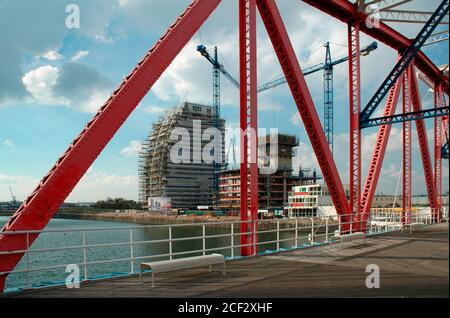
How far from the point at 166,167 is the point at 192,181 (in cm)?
995

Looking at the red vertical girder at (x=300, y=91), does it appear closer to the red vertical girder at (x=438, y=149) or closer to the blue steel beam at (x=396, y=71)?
the blue steel beam at (x=396, y=71)

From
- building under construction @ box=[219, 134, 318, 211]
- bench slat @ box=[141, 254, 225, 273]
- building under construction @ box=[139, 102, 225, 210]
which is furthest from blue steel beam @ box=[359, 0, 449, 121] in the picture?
building under construction @ box=[139, 102, 225, 210]

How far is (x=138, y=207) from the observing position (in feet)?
509

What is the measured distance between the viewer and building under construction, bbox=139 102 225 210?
12462 cm

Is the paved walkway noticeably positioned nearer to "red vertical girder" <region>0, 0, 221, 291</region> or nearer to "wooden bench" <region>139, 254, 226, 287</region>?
"wooden bench" <region>139, 254, 226, 287</region>

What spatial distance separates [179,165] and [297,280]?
4751 inches

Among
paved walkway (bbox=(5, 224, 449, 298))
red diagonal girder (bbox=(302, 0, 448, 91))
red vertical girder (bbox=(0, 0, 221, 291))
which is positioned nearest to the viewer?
paved walkway (bbox=(5, 224, 449, 298))

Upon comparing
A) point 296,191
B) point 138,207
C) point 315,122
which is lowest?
point 138,207

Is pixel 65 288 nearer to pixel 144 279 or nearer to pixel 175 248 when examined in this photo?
pixel 144 279

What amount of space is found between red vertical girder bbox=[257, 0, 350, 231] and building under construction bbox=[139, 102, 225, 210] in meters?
106

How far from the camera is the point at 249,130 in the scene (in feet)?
36.4

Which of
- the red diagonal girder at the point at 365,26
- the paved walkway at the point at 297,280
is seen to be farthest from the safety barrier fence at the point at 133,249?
the red diagonal girder at the point at 365,26

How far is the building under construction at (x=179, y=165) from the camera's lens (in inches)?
4906
